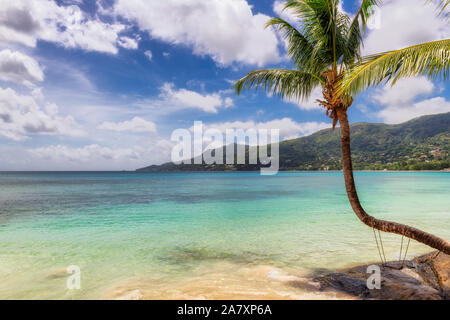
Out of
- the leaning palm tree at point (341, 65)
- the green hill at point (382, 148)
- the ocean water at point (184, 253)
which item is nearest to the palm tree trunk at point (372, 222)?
the leaning palm tree at point (341, 65)

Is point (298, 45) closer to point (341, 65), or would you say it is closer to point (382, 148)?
point (341, 65)

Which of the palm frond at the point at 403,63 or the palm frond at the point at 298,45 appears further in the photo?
the palm frond at the point at 298,45

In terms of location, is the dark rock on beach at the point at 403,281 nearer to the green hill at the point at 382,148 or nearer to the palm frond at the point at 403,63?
the palm frond at the point at 403,63

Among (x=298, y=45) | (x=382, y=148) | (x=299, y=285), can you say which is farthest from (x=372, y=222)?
(x=382, y=148)

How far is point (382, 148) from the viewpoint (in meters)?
132

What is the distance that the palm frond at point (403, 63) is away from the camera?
12.0 feet

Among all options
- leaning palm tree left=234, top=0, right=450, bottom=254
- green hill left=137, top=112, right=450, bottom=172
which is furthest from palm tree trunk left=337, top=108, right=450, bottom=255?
green hill left=137, top=112, right=450, bottom=172

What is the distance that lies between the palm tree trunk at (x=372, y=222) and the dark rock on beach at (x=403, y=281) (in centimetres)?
107

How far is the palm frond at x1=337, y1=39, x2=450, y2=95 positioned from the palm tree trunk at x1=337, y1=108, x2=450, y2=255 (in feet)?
3.39

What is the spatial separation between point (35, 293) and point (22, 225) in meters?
9.37

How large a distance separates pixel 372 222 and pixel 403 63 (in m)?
A: 2.74

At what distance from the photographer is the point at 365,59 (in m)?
4.07
